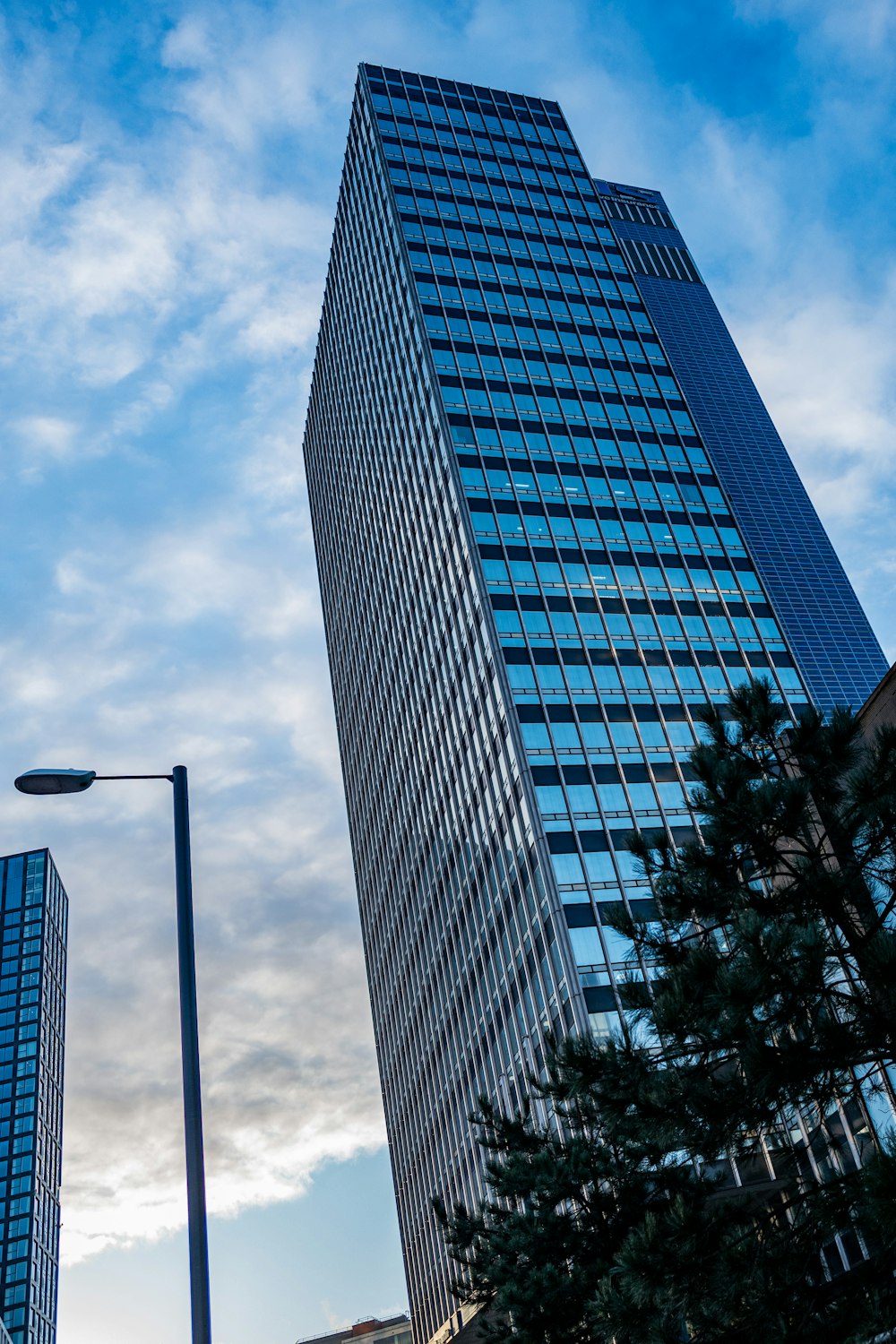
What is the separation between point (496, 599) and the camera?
71812mm

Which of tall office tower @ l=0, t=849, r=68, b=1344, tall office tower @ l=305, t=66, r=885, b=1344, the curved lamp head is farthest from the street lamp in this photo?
tall office tower @ l=0, t=849, r=68, b=1344

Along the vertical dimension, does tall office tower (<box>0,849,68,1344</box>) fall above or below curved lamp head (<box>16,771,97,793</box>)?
above

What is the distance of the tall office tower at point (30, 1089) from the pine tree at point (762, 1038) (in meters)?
153

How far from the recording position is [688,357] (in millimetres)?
167375

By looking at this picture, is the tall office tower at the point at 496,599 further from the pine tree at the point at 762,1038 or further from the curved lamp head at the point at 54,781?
the curved lamp head at the point at 54,781

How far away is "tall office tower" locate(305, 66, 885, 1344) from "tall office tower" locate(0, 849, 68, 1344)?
75.3m

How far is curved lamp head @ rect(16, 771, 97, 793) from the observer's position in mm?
13133

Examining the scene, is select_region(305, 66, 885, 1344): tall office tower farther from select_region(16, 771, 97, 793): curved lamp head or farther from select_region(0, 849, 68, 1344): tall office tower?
select_region(0, 849, 68, 1344): tall office tower

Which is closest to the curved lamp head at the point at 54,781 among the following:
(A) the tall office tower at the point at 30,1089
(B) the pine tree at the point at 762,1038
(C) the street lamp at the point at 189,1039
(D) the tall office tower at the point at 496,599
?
(C) the street lamp at the point at 189,1039

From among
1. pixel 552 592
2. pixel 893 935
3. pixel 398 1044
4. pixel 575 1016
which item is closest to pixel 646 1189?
pixel 893 935

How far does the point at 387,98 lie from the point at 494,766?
6953cm

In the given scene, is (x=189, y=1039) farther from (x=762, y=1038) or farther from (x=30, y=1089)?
(x=30, y=1089)

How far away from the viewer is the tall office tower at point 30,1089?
147 m

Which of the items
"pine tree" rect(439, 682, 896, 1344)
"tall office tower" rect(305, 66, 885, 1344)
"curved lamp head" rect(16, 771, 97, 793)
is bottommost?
"pine tree" rect(439, 682, 896, 1344)
